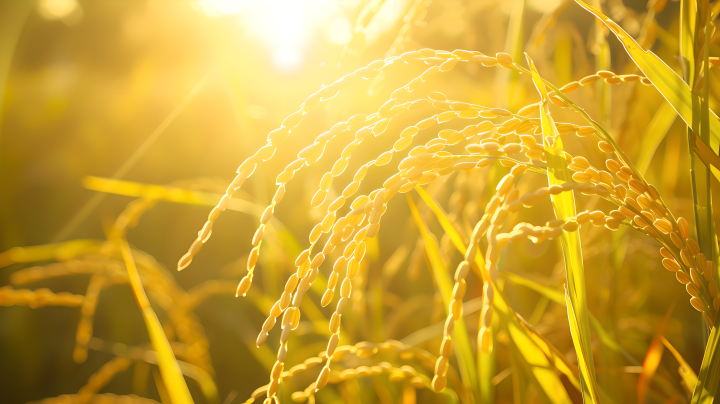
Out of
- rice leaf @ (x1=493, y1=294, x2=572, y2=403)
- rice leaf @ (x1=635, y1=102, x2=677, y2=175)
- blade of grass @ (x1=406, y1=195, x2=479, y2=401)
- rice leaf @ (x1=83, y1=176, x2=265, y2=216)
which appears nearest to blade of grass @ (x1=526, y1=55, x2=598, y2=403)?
rice leaf @ (x1=493, y1=294, x2=572, y2=403)

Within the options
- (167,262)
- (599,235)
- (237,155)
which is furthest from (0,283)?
(599,235)

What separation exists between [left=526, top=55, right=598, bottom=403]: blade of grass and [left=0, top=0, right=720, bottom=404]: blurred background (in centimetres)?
28

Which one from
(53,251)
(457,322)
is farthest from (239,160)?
(457,322)

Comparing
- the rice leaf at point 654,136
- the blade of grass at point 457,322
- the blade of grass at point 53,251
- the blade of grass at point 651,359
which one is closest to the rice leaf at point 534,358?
the blade of grass at point 457,322

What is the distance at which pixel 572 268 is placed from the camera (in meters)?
0.49

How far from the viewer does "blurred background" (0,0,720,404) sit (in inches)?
44.6

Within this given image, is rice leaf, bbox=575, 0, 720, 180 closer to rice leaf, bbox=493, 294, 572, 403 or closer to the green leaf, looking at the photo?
the green leaf

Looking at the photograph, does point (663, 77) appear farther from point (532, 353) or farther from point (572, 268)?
point (532, 353)

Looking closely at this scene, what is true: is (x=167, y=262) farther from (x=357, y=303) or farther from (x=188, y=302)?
(x=357, y=303)

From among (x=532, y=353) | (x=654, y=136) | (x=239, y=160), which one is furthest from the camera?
(x=239, y=160)

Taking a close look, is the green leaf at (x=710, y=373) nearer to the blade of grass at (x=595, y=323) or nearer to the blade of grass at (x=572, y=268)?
the blade of grass at (x=572, y=268)

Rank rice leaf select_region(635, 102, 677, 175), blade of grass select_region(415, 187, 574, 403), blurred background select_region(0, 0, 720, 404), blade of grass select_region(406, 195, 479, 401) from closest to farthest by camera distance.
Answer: blade of grass select_region(415, 187, 574, 403)
blade of grass select_region(406, 195, 479, 401)
rice leaf select_region(635, 102, 677, 175)
blurred background select_region(0, 0, 720, 404)

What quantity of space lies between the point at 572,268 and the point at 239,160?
295cm

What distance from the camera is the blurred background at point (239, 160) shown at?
1133 mm
